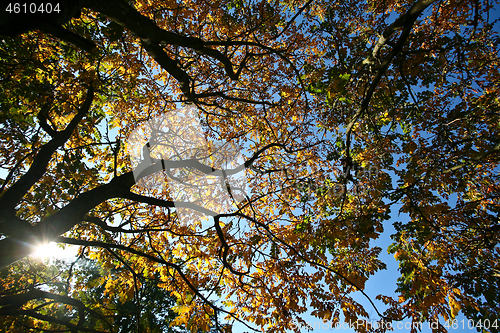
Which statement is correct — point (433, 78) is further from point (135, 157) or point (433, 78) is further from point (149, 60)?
point (135, 157)

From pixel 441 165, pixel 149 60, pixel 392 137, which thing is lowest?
pixel 441 165

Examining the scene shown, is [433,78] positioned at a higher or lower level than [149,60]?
lower

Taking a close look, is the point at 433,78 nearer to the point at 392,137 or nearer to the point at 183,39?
the point at 392,137

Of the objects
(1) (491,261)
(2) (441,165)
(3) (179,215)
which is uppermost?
(2) (441,165)

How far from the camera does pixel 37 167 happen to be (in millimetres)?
4023

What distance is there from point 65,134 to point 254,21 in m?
5.45

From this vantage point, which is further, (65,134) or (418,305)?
(65,134)

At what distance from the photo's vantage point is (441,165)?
466 centimetres

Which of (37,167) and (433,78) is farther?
(433,78)

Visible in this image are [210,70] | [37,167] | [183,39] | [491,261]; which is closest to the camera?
[183,39]

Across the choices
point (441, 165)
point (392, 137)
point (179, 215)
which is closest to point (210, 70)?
point (179, 215)

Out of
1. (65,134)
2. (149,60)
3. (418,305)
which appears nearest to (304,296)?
(418,305)

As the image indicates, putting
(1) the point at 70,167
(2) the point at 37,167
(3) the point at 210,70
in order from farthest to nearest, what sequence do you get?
(3) the point at 210,70 → (1) the point at 70,167 → (2) the point at 37,167

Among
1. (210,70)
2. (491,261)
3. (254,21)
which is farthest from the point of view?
(210,70)
